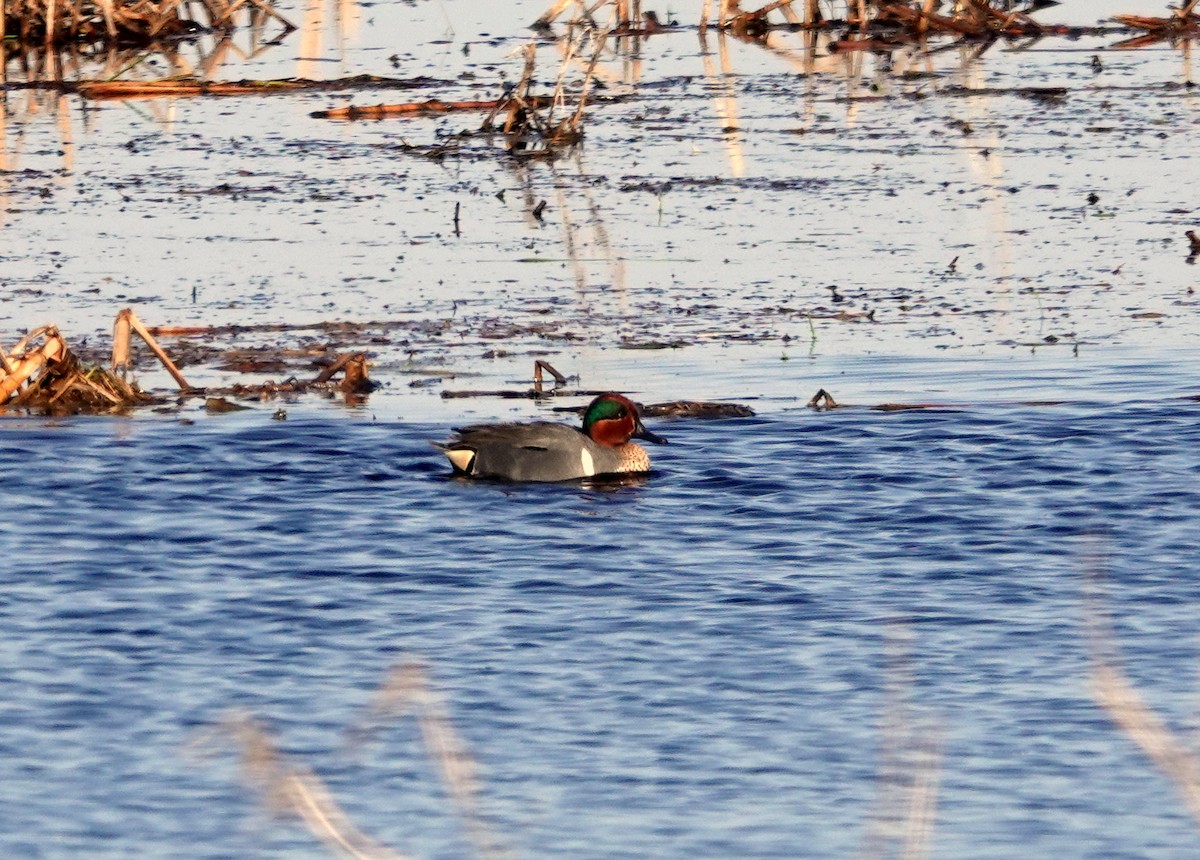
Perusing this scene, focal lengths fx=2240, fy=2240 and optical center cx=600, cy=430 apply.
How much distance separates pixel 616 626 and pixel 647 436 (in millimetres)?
2852

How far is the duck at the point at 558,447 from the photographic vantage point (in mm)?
10562

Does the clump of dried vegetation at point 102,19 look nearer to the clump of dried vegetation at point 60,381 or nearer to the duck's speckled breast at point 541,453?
the clump of dried vegetation at point 60,381

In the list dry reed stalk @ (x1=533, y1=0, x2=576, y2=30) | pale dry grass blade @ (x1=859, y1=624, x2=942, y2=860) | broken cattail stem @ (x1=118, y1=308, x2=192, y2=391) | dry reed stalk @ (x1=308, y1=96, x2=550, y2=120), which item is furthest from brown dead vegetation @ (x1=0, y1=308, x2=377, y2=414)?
dry reed stalk @ (x1=533, y1=0, x2=576, y2=30)

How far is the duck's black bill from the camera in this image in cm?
1109

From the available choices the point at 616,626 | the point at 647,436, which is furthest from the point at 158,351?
the point at 616,626

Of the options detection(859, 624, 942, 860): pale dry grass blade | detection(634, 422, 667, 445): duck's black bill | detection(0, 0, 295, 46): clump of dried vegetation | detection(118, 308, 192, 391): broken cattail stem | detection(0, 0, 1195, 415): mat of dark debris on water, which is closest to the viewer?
detection(859, 624, 942, 860): pale dry grass blade

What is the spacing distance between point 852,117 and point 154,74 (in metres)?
7.67

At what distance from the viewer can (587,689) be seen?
7656 mm

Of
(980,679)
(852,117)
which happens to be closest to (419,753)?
(980,679)

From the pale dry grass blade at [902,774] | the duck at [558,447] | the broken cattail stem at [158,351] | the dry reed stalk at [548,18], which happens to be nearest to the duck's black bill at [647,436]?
the duck at [558,447]

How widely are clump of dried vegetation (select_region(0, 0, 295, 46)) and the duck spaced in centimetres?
1492

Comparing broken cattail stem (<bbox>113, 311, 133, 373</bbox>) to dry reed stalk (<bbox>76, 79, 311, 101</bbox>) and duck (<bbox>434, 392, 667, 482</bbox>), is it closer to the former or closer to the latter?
duck (<bbox>434, 392, 667, 482</bbox>)

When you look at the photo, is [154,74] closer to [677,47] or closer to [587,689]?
[677,47]

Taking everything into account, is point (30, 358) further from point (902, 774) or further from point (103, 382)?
point (902, 774)
